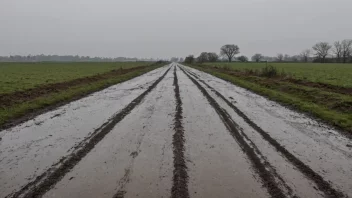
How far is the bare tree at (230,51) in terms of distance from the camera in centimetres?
14712

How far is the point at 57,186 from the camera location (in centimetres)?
421

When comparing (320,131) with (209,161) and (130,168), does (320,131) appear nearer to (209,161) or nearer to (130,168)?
(209,161)

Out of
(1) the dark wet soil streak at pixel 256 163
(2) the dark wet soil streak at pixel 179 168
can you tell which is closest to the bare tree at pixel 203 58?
(1) the dark wet soil streak at pixel 256 163

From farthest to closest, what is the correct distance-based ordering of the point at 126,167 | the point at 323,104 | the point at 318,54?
the point at 318,54, the point at 323,104, the point at 126,167

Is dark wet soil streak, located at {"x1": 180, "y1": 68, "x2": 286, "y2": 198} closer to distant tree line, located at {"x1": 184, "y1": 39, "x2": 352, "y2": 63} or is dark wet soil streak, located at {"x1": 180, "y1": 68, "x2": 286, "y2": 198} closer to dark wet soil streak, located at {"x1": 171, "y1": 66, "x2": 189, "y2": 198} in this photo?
dark wet soil streak, located at {"x1": 171, "y1": 66, "x2": 189, "y2": 198}

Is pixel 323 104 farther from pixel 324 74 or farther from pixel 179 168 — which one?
pixel 324 74

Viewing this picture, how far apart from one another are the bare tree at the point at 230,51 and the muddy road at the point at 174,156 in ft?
467

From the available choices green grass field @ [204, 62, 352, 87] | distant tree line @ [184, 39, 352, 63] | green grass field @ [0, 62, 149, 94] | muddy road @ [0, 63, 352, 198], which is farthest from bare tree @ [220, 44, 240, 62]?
muddy road @ [0, 63, 352, 198]

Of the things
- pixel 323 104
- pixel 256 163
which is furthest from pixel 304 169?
pixel 323 104

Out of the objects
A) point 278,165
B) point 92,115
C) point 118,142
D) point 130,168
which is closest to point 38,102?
point 92,115

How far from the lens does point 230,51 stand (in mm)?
147375

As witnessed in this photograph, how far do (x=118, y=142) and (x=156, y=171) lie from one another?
1.97 metres

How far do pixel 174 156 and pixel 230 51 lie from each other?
147554mm

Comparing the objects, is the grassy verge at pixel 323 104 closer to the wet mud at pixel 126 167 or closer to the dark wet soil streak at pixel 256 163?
the dark wet soil streak at pixel 256 163
